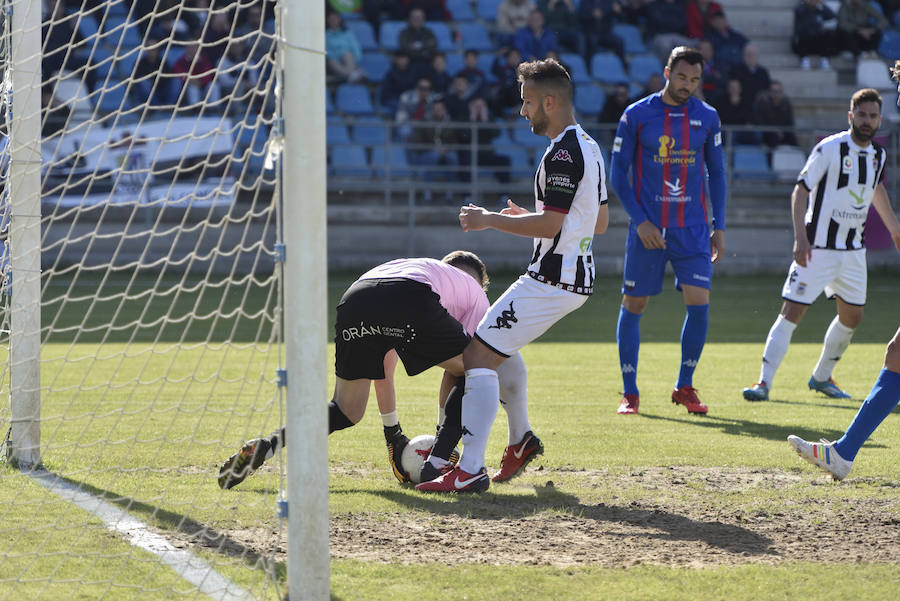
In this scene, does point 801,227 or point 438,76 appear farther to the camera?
point 438,76

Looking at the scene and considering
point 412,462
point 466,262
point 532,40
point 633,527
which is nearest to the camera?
point 633,527

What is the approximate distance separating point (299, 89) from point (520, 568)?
181cm

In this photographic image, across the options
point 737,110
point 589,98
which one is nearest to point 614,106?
point 589,98

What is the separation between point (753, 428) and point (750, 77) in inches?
524

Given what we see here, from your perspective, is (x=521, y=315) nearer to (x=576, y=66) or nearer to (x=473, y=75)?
(x=473, y=75)

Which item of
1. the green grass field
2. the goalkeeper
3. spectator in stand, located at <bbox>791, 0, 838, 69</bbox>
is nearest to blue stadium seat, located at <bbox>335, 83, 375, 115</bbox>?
spectator in stand, located at <bbox>791, 0, 838, 69</bbox>

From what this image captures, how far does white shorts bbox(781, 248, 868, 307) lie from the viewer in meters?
8.03

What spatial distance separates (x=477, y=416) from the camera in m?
5.01

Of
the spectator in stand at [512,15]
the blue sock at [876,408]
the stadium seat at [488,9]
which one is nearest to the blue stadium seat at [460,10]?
the stadium seat at [488,9]

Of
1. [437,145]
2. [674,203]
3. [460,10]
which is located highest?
[460,10]

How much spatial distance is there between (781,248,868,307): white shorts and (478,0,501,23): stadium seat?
47.1ft

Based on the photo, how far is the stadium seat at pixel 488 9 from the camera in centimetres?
2142

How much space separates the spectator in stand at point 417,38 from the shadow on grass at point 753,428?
41.9ft

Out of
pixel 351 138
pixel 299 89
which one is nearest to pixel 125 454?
pixel 299 89
